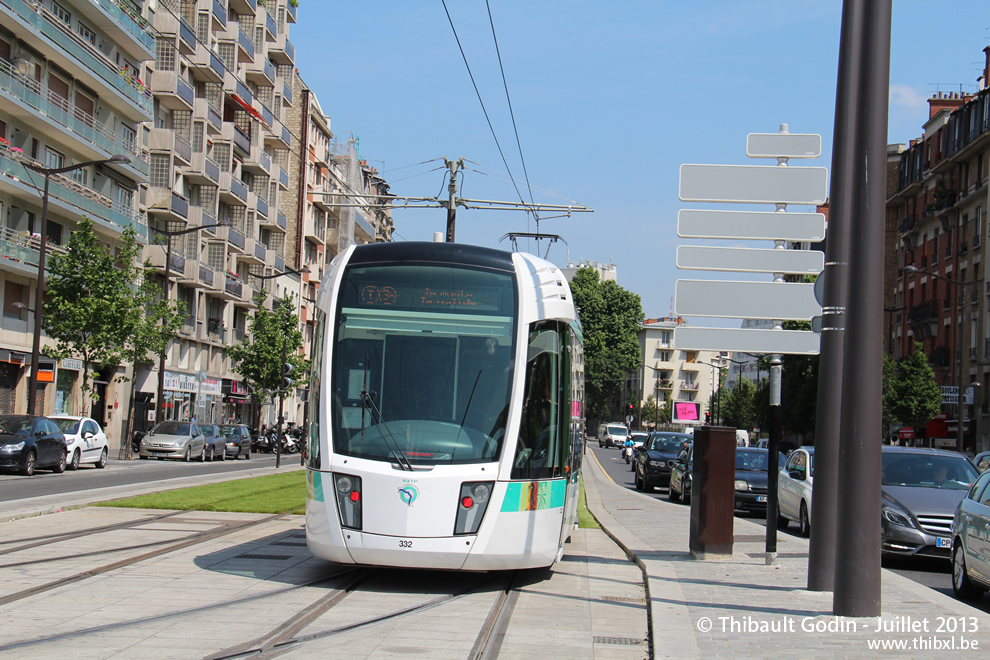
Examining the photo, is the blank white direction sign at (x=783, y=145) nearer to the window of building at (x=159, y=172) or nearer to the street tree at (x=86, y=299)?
the street tree at (x=86, y=299)

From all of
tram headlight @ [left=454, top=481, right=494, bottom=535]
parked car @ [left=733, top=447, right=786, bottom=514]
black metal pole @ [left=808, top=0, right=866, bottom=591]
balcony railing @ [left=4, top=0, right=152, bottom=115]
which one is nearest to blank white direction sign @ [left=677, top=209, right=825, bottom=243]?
black metal pole @ [left=808, top=0, right=866, bottom=591]

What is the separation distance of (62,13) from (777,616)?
139 ft

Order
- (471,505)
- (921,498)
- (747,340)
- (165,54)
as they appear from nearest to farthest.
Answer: (471,505) < (747,340) < (921,498) < (165,54)

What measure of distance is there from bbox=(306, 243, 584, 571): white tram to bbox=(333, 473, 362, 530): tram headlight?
0.5 inches

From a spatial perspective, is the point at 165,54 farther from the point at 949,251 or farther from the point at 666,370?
the point at 666,370

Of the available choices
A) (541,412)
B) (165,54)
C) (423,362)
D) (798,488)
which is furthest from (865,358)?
(165,54)

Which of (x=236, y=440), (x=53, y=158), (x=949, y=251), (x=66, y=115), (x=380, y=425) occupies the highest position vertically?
(x=66, y=115)

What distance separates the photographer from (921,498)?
14523mm

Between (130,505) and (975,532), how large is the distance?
1242cm

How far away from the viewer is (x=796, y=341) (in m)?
12.0

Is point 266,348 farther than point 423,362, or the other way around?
point 266,348

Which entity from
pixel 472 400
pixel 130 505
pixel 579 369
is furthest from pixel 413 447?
pixel 130 505

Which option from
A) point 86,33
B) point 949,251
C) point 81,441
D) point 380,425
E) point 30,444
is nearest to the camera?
point 380,425

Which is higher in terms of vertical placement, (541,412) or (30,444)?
(541,412)
